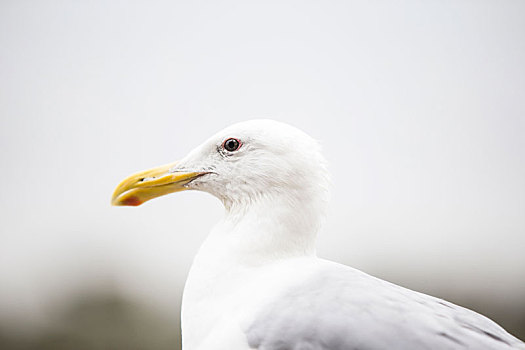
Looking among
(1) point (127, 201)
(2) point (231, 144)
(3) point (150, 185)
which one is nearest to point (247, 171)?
(2) point (231, 144)

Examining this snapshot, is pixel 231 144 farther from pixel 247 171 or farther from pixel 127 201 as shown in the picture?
pixel 127 201

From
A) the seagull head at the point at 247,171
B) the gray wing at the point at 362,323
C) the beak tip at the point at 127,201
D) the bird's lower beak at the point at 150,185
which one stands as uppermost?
the seagull head at the point at 247,171

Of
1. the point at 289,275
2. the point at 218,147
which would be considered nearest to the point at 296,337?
the point at 289,275

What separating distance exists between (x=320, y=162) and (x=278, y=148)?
0.57ft

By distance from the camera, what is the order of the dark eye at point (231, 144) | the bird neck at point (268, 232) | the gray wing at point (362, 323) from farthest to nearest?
the dark eye at point (231, 144), the bird neck at point (268, 232), the gray wing at point (362, 323)

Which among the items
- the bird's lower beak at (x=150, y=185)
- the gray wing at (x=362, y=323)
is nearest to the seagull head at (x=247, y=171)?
the bird's lower beak at (x=150, y=185)

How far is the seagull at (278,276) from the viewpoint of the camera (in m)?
1.32

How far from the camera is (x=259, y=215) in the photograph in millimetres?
1743

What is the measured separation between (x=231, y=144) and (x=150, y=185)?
374mm

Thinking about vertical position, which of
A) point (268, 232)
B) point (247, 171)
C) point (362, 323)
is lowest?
point (362, 323)

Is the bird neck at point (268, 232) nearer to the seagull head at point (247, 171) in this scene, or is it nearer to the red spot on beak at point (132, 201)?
the seagull head at point (247, 171)

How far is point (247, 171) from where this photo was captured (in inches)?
71.9

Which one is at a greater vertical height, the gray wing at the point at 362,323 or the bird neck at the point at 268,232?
the bird neck at the point at 268,232

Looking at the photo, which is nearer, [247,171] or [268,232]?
[268,232]
